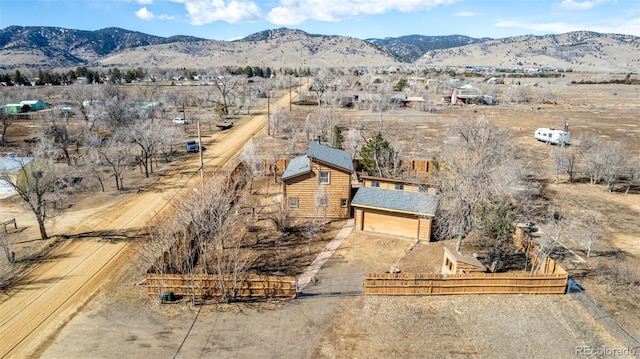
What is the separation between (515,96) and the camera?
10475cm

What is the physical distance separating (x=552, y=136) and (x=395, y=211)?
3822cm

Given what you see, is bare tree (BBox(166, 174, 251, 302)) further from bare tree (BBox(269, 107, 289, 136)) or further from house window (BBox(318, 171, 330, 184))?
bare tree (BBox(269, 107, 289, 136))

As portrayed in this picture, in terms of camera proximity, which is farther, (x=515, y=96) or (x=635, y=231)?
(x=515, y=96)

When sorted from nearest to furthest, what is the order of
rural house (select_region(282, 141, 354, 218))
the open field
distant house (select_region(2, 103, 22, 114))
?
the open field, rural house (select_region(282, 141, 354, 218)), distant house (select_region(2, 103, 22, 114))

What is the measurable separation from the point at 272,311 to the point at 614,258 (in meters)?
20.0

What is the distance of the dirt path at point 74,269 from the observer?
1645cm

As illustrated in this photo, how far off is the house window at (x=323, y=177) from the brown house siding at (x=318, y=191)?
161mm

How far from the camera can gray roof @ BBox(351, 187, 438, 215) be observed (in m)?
25.5

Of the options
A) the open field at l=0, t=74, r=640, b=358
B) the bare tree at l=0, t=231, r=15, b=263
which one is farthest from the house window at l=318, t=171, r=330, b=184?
the bare tree at l=0, t=231, r=15, b=263

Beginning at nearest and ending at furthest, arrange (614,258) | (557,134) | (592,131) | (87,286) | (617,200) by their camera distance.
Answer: (87,286)
(614,258)
(617,200)
(557,134)
(592,131)

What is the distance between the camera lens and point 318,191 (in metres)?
28.2

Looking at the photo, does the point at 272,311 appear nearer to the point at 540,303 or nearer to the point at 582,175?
the point at 540,303

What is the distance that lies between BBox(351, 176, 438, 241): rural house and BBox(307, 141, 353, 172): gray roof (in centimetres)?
228

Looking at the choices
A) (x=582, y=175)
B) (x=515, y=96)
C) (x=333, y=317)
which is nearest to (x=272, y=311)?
(x=333, y=317)
